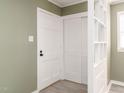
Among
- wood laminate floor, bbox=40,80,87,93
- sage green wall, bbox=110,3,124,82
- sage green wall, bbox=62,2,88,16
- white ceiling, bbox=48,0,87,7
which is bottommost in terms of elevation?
wood laminate floor, bbox=40,80,87,93

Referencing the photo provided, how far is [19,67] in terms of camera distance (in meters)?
2.06

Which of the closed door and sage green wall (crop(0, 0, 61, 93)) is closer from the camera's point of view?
sage green wall (crop(0, 0, 61, 93))

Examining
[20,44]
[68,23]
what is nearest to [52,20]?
[68,23]

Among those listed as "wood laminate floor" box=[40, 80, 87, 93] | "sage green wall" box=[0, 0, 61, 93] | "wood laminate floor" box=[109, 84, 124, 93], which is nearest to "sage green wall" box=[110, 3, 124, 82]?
"wood laminate floor" box=[109, 84, 124, 93]

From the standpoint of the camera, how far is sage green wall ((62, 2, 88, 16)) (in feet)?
9.79

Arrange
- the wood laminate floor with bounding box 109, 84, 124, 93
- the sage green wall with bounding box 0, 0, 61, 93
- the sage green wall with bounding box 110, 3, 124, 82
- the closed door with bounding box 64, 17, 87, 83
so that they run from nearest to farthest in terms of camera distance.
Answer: the sage green wall with bounding box 0, 0, 61, 93
the wood laminate floor with bounding box 109, 84, 124, 93
the sage green wall with bounding box 110, 3, 124, 82
the closed door with bounding box 64, 17, 87, 83

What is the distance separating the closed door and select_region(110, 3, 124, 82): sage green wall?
2.93 feet

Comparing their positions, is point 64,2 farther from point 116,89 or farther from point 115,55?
point 116,89

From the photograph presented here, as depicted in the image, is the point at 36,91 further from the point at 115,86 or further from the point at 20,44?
the point at 115,86

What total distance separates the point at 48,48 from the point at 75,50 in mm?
917

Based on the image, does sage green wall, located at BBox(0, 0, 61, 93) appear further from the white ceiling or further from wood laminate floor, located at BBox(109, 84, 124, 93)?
wood laminate floor, located at BBox(109, 84, 124, 93)

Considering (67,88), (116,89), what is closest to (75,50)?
(67,88)

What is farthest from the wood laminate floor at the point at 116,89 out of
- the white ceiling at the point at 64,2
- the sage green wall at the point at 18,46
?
the white ceiling at the point at 64,2

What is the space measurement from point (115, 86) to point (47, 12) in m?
3.01
